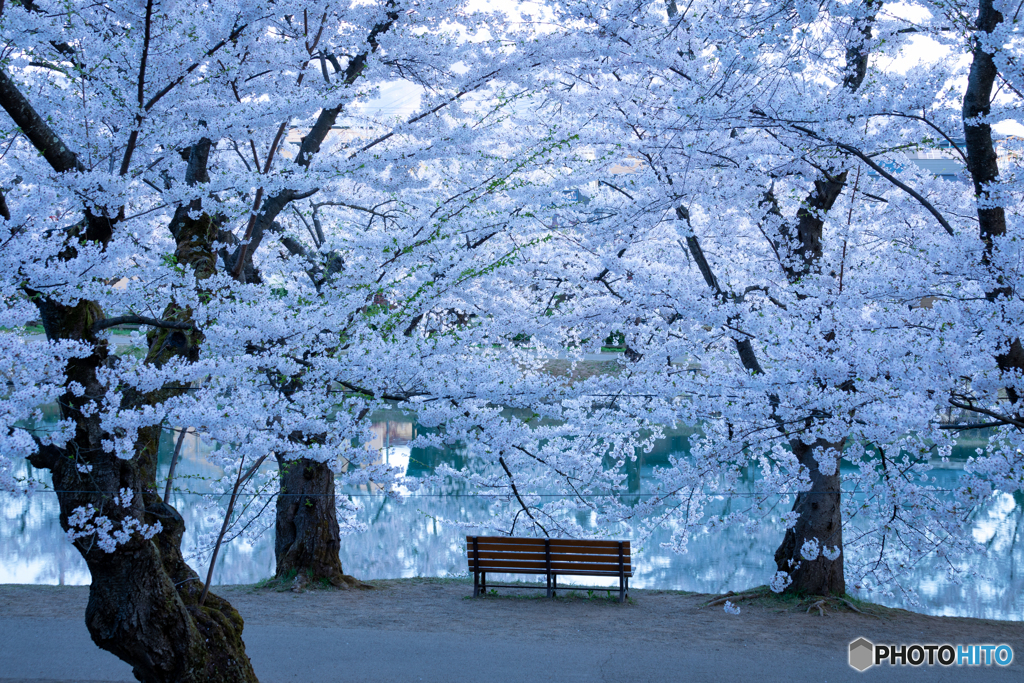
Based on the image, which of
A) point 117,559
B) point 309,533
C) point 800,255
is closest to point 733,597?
point 800,255

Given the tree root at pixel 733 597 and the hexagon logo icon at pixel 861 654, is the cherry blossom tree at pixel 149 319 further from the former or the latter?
the tree root at pixel 733 597

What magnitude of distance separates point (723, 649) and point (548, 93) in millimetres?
5964

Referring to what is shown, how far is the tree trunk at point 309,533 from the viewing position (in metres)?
8.76

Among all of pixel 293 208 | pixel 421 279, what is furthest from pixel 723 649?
pixel 293 208

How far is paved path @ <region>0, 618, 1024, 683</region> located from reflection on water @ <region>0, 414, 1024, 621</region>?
1.91 metres

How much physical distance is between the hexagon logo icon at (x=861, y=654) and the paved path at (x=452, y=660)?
10 centimetres

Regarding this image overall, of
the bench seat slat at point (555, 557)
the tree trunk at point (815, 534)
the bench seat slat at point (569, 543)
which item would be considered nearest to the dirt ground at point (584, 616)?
the tree trunk at point (815, 534)

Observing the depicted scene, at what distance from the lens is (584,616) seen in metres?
7.74

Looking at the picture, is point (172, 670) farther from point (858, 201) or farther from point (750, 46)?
point (858, 201)

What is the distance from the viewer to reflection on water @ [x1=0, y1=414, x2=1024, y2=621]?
9.59 meters

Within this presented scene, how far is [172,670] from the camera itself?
4402 mm

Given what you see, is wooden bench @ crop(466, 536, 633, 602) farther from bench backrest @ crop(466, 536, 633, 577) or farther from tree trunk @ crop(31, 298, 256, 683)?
tree trunk @ crop(31, 298, 256, 683)

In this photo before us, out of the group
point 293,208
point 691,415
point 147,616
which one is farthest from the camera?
point 293,208

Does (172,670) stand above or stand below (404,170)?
below
